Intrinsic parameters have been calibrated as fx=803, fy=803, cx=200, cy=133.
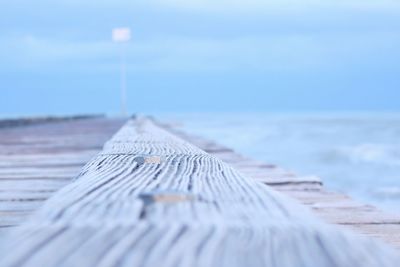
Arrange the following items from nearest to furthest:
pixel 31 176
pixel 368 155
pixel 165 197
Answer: pixel 165 197
pixel 31 176
pixel 368 155

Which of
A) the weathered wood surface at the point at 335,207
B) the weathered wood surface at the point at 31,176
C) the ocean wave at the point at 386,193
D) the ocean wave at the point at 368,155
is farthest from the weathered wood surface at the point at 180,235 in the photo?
the ocean wave at the point at 368,155

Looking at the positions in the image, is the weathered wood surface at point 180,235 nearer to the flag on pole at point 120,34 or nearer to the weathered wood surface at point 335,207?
the weathered wood surface at point 335,207

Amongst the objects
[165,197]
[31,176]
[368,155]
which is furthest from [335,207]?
[368,155]

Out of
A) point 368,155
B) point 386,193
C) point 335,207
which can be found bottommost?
point 368,155

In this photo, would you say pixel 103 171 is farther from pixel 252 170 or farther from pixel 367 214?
pixel 252 170

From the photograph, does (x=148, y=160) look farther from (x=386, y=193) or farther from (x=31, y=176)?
(x=386, y=193)

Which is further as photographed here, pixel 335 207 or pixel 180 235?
pixel 335 207

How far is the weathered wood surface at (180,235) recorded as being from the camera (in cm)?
95

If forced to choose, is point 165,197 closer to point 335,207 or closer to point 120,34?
point 335,207

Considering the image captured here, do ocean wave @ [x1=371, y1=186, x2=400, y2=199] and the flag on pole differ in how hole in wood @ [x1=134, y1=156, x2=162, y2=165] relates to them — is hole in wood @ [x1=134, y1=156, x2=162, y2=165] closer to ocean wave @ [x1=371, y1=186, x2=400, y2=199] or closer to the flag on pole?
ocean wave @ [x1=371, y1=186, x2=400, y2=199]

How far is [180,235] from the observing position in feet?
3.41

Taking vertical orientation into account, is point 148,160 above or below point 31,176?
above

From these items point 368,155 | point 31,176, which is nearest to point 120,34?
point 368,155

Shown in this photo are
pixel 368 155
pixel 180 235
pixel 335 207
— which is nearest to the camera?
pixel 180 235
